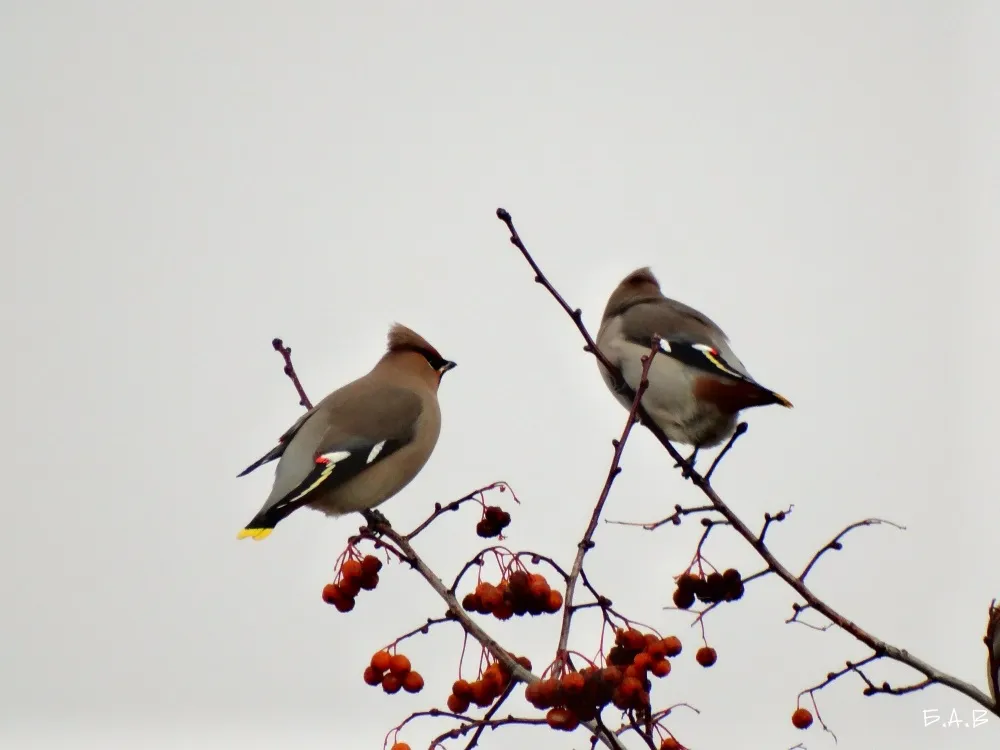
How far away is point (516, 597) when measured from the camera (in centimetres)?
277

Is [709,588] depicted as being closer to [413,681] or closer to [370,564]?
[413,681]

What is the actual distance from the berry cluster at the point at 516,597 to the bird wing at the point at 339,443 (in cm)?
121

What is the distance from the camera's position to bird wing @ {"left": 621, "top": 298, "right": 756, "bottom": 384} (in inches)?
180

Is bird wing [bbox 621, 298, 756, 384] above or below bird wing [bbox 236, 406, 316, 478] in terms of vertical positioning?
above

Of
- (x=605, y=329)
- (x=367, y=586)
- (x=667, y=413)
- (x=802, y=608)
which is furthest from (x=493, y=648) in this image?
(x=605, y=329)

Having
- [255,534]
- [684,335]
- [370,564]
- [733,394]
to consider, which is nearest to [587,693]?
[370,564]

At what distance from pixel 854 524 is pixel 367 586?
129 cm

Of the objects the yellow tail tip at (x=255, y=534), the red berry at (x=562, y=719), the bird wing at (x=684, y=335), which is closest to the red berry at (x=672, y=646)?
the red berry at (x=562, y=719)

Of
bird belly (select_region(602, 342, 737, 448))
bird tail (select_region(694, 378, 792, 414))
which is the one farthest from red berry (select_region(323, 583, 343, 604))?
bird tail (select_region(694, 378, 792, 414))

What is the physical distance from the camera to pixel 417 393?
4965 mm

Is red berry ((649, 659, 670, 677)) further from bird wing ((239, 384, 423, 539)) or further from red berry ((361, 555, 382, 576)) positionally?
bird wing ((239, 384, 423, 539))

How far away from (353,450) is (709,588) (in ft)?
5.45

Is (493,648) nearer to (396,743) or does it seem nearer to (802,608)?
(396,743)

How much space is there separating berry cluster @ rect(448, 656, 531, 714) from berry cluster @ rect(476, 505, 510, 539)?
0.72 m
